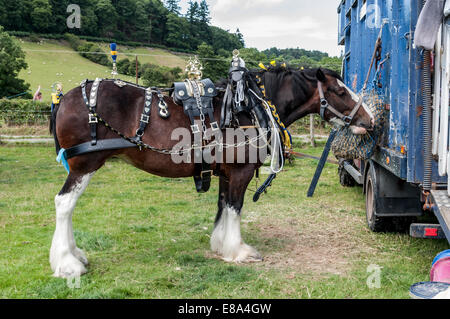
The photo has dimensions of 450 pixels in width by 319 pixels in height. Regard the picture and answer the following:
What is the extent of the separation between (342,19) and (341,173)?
143 inches

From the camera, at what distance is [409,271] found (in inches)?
155

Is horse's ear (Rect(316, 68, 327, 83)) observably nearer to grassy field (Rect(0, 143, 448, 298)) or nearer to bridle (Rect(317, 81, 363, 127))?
bridle (Rect(317, 81, 363, 127))

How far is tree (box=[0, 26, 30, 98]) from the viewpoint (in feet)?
92.7

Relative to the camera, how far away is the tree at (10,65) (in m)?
28.3

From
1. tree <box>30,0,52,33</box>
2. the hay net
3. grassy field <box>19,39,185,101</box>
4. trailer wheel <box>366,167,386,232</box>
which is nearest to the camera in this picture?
the hay net

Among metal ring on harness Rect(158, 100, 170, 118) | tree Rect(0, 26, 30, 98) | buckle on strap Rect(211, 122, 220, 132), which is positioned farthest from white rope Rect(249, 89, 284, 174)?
tree Rect(0, 26, 30, 98)

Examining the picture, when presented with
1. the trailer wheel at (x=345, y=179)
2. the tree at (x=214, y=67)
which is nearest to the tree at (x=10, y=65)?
the tree at (x=214, y=67)

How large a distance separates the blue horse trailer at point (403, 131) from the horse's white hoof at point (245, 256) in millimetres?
1642

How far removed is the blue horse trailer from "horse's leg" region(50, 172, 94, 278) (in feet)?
10.4

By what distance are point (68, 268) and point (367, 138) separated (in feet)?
12.2

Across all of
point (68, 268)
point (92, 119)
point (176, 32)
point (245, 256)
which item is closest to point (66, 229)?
point (68, 268)

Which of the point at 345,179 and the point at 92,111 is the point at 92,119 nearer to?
the point at 92,111

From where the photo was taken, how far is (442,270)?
313 cm

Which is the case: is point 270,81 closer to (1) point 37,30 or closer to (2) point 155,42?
(2) point 155,42
